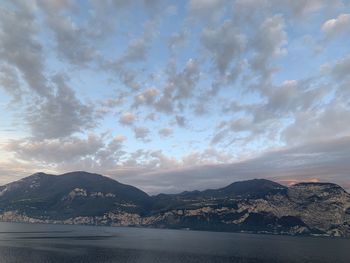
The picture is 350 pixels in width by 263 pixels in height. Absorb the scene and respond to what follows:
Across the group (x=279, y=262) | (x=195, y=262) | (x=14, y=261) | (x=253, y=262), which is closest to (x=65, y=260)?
(x=14, y=261)

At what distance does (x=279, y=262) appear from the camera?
198m

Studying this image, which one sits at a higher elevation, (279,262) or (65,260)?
(65,260)

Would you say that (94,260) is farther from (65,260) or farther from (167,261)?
(167,261)

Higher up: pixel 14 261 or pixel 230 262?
pixel 14 261

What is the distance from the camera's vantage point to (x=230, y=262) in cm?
18975

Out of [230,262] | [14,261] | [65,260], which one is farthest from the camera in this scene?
[230,262]

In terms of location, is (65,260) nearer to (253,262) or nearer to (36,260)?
Answer: (36,260)

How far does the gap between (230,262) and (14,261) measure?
11395 cm

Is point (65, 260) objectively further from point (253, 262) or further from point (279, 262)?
point (279, 262)

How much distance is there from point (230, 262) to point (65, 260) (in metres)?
91.3

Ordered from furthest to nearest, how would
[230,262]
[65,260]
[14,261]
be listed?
1. [230,262]
2. [65,260]
3. [14,261]

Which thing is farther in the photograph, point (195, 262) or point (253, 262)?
point (253, 262)

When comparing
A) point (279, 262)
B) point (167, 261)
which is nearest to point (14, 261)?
point (167, 261)

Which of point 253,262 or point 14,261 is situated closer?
point 14,261
